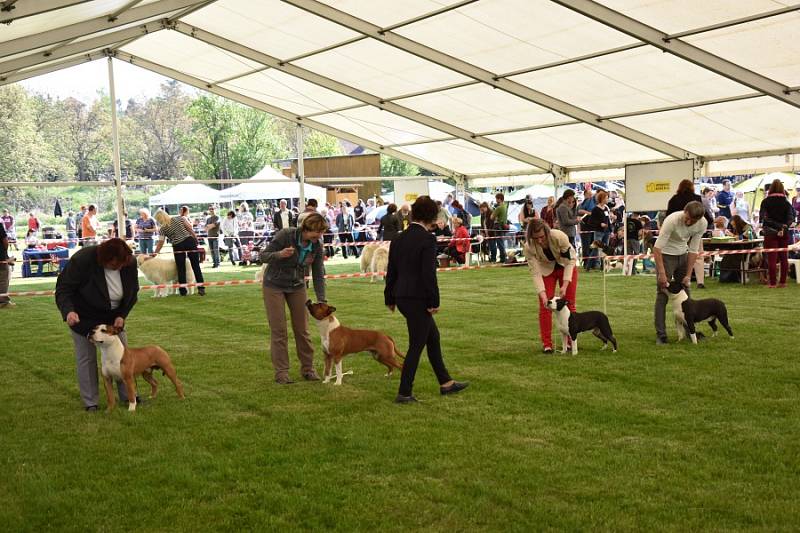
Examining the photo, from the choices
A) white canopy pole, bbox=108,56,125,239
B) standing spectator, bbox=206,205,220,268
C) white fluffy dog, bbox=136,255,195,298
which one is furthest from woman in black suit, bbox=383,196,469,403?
standing spectator, bbox=206,205,220,268

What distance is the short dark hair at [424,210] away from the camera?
20.6 feet

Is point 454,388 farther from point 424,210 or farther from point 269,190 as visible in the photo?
point 269,190

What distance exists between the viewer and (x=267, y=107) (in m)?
24.9

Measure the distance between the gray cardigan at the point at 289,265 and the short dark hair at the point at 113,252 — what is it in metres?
1.21

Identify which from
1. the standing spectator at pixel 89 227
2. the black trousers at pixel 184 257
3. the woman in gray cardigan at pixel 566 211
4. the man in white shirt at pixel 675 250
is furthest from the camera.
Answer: the standing spectator at pixel 89 227

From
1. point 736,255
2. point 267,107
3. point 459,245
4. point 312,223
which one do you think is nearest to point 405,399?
point 312,223

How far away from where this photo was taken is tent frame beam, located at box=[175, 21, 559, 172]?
2020 centimetres

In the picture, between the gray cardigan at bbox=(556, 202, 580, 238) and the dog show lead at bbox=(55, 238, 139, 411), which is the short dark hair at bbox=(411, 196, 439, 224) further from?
the gray cardigan at bbox=(556, 202, 580, 238)

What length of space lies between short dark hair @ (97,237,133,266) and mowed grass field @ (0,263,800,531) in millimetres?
1194

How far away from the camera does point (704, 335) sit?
9078 mm

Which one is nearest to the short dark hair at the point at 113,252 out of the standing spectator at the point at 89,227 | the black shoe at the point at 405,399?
the black shoe at the point at 405,399

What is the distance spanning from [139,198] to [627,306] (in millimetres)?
40503

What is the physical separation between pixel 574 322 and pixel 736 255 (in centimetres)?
826

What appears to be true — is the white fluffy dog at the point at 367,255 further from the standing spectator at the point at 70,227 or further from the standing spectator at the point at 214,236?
the standing spectator at the point at 70,227
